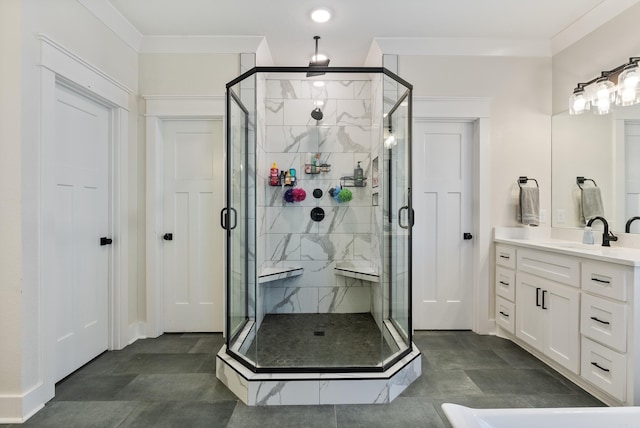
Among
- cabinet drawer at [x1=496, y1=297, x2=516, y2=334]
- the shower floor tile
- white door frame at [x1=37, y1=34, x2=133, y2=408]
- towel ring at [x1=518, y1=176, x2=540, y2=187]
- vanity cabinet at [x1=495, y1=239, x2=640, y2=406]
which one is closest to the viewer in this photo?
vanity cabinet at [x1=495, y1=239, x2=640, y2=406]

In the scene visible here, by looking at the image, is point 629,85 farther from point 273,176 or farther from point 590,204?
point 273,176

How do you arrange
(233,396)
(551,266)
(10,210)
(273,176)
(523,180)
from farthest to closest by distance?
(273,176) < (523,180) < (551,266) < (233,396) < (10,210)

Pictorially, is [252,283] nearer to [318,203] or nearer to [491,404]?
[318,203]

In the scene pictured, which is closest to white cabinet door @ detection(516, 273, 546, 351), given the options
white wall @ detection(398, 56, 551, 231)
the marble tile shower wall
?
white wall @ detection(398, 56, 551, 231)

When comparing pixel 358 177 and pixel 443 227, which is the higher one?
pixel 358 177

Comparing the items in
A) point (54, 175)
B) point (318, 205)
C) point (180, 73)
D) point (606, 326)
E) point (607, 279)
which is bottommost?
point (606, 326)

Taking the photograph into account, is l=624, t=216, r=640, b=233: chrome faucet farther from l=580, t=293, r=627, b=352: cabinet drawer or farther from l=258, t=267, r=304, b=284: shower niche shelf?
l=258, t=267, r=304, b=284: shower niche shelf

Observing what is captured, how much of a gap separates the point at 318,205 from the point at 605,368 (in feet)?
7.75

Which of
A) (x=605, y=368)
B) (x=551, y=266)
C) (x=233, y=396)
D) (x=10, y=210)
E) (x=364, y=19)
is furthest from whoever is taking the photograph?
(x=364, y=19)

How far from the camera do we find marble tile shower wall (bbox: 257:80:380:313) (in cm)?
316

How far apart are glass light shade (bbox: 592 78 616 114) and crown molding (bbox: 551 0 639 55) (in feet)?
1.64

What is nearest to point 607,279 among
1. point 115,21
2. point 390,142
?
point 390,142

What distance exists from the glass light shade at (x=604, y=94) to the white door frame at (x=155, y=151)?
2927 millimetres

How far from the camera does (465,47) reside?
2.88 m
